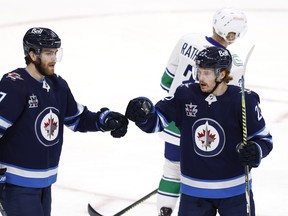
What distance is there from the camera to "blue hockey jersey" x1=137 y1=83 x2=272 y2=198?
15.4 feet

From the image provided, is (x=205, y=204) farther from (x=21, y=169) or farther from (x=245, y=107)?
(x=21, y=169)

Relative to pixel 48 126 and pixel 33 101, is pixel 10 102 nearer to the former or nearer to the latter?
pixel 33 101

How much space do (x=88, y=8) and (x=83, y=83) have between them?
112 inches

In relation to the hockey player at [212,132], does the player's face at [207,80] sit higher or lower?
higher

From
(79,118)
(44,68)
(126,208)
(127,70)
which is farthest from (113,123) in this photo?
(127,70)

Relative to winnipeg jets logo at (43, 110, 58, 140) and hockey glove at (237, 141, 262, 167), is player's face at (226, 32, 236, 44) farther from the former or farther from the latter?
winnipeg jets logo at (43, 110, 58, 140)

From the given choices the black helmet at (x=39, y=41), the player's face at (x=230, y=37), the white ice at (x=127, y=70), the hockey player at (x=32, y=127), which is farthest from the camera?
the white ice at (x=127, y=70)

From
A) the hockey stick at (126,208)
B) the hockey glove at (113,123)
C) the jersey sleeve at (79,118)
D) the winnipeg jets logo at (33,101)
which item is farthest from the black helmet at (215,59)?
the hockey stick at (126,208)

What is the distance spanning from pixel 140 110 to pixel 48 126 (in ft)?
1.49

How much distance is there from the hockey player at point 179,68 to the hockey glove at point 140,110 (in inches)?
32.6

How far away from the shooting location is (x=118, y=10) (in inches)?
448

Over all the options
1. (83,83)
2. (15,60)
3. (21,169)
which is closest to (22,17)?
(15,60)

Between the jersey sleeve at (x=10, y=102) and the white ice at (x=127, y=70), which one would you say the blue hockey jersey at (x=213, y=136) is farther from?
the white ice at (x=127, y=70)

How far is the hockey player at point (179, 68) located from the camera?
5.64 metres
